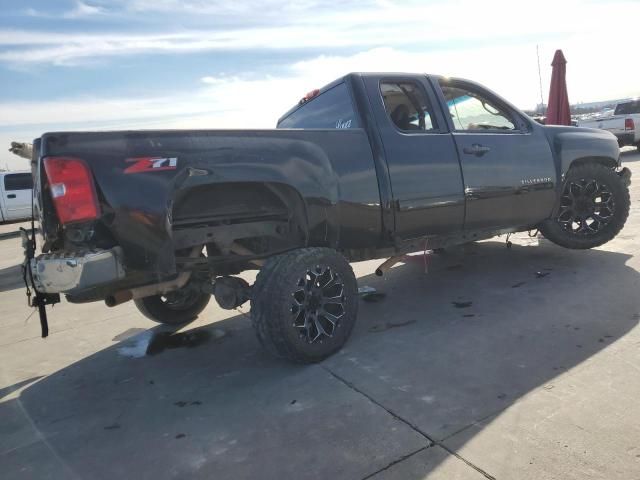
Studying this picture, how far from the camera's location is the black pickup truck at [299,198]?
8.87ft

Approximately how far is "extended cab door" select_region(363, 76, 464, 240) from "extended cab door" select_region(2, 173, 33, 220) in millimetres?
15173

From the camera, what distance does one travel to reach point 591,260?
17.1ft

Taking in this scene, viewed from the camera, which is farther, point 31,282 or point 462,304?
point 462,304

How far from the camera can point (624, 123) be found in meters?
15.8

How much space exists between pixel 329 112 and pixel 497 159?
156 centimetres

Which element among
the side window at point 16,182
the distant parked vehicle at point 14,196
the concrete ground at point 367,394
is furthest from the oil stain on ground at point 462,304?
the side window at point 16,182

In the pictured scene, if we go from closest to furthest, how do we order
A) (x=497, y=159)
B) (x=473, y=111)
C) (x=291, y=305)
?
1. (x=291, y=305)
2. (x=497, y=159)
3. (x=473, y=111)

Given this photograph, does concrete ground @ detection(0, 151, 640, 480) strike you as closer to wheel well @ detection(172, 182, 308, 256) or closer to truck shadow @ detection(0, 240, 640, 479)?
truck shadow @ detection(0, 240, 640, 479)

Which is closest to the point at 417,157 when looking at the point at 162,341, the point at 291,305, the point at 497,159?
the point at 497,159

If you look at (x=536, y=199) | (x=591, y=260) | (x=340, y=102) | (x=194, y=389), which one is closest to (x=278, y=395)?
(x=194, y=389)

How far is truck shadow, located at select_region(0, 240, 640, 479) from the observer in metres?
2.37

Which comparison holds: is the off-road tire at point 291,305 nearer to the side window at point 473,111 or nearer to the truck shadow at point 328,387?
the truck shadow at point 328,387

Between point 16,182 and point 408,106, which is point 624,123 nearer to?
point 408,106

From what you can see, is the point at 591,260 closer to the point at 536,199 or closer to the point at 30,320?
the point at 536,199
